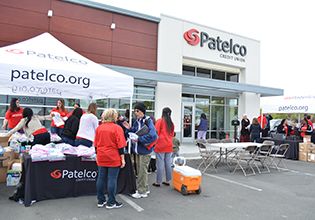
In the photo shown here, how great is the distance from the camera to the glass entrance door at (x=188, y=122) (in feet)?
47.0

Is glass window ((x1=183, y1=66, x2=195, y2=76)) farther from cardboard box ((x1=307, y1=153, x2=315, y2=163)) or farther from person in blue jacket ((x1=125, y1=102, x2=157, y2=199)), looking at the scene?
person in blue jacket ((x1=125, y1=102, x2=157, y2=199))

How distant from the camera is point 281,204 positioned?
455 centimetres

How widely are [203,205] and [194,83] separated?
8.95 m

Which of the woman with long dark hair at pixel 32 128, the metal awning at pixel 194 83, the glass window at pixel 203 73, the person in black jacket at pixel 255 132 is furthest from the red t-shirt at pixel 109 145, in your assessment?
the glass window at pixel 203 73

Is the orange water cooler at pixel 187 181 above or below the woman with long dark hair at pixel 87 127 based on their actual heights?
below

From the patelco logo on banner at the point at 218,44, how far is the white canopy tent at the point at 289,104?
3247mm

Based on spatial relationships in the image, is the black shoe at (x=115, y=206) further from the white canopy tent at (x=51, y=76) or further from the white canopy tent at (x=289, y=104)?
the white canopy tent at (x=289, y=104)

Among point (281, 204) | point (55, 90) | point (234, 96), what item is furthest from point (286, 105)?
point (55, 90)

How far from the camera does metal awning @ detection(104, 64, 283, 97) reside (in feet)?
36.5

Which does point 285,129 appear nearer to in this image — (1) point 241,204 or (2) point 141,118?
(1) point 241,204

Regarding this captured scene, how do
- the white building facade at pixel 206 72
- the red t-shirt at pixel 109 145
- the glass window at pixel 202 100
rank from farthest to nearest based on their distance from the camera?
1. the glass window at pixel 202 100
2. the white building facade at pixel 206 72
3. the red t-shirt at pixel 109 145

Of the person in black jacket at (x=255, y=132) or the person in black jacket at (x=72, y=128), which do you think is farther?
the person in black jacket at (x=255, y=132)

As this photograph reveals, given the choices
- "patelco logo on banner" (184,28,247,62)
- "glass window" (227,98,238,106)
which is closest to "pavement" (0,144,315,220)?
"patelco logo on banner" (184,28,247,62)

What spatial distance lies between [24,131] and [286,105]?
14049 millimetres
